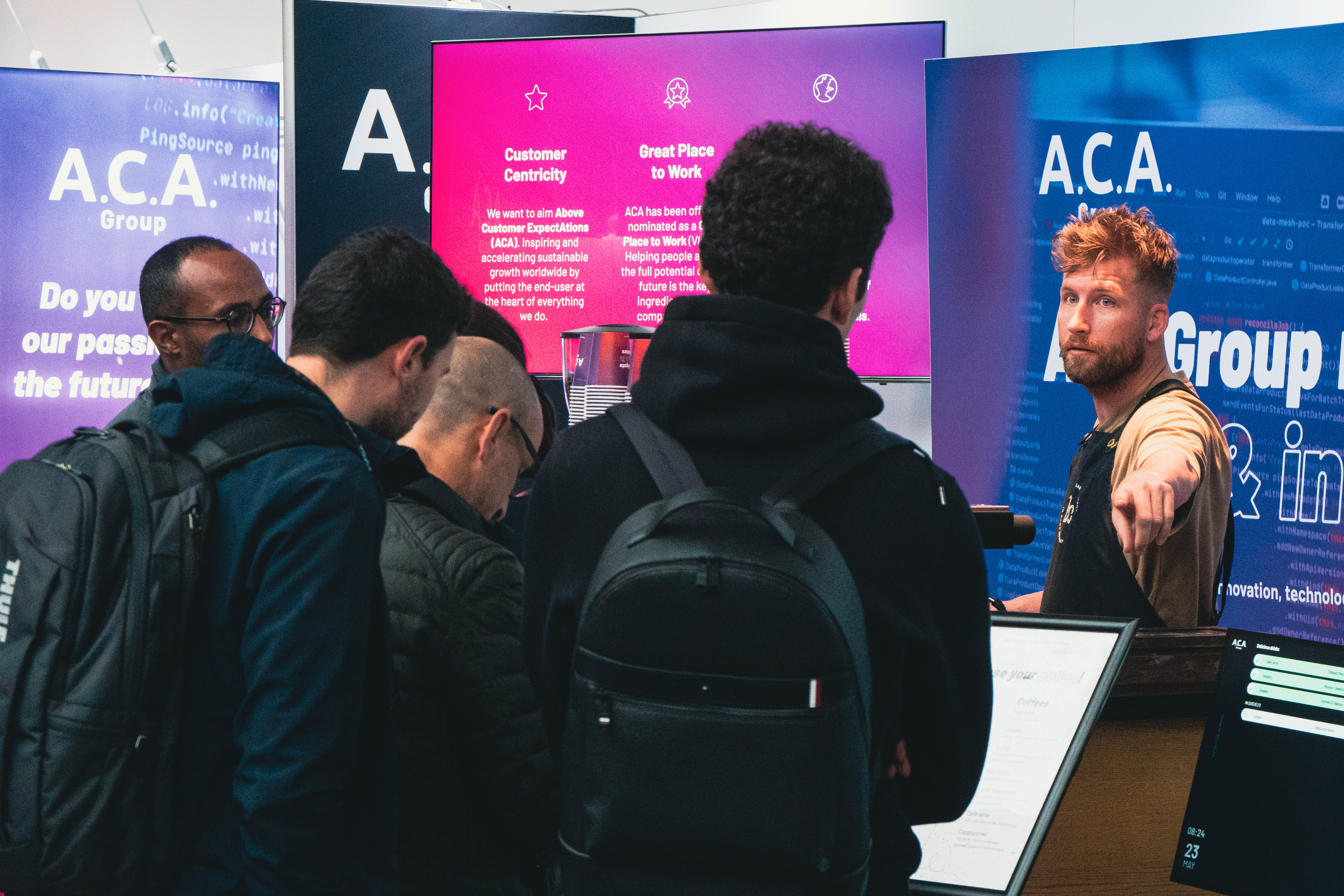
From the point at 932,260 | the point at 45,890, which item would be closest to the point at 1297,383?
the point at 932,260

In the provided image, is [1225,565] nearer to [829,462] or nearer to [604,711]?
[829,462]

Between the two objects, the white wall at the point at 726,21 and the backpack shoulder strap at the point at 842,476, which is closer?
the backpack shoulder strap at the point at 842,476

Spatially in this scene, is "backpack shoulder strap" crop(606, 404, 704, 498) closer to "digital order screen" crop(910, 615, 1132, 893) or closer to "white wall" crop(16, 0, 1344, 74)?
"digital order screen" crop(910, 615, 1132, 893)

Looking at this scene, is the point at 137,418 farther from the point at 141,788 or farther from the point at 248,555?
the point at 141,788

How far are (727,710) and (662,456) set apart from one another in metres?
0.24

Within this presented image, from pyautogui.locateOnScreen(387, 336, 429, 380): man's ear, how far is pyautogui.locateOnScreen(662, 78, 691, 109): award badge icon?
7.76 feet

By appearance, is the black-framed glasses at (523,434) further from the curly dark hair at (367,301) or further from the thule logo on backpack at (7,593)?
the thule logo on backpack at (7,593)

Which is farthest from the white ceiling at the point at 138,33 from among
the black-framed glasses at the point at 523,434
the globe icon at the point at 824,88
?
the black-framed glasses at the point at 523,434

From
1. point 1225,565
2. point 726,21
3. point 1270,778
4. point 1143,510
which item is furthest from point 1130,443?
point 726,21

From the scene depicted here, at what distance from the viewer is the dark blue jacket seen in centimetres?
118

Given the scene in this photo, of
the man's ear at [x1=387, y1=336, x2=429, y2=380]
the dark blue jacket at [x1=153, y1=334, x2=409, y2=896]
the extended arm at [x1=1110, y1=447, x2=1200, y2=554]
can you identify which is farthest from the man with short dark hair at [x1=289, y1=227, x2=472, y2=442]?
the extended arm at [x1=1110, y1=447, x2=1200, y2=554]

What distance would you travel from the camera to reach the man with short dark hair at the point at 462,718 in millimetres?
1406

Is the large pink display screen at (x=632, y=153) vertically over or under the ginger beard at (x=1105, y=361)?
over

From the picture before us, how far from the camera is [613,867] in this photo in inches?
38.7
